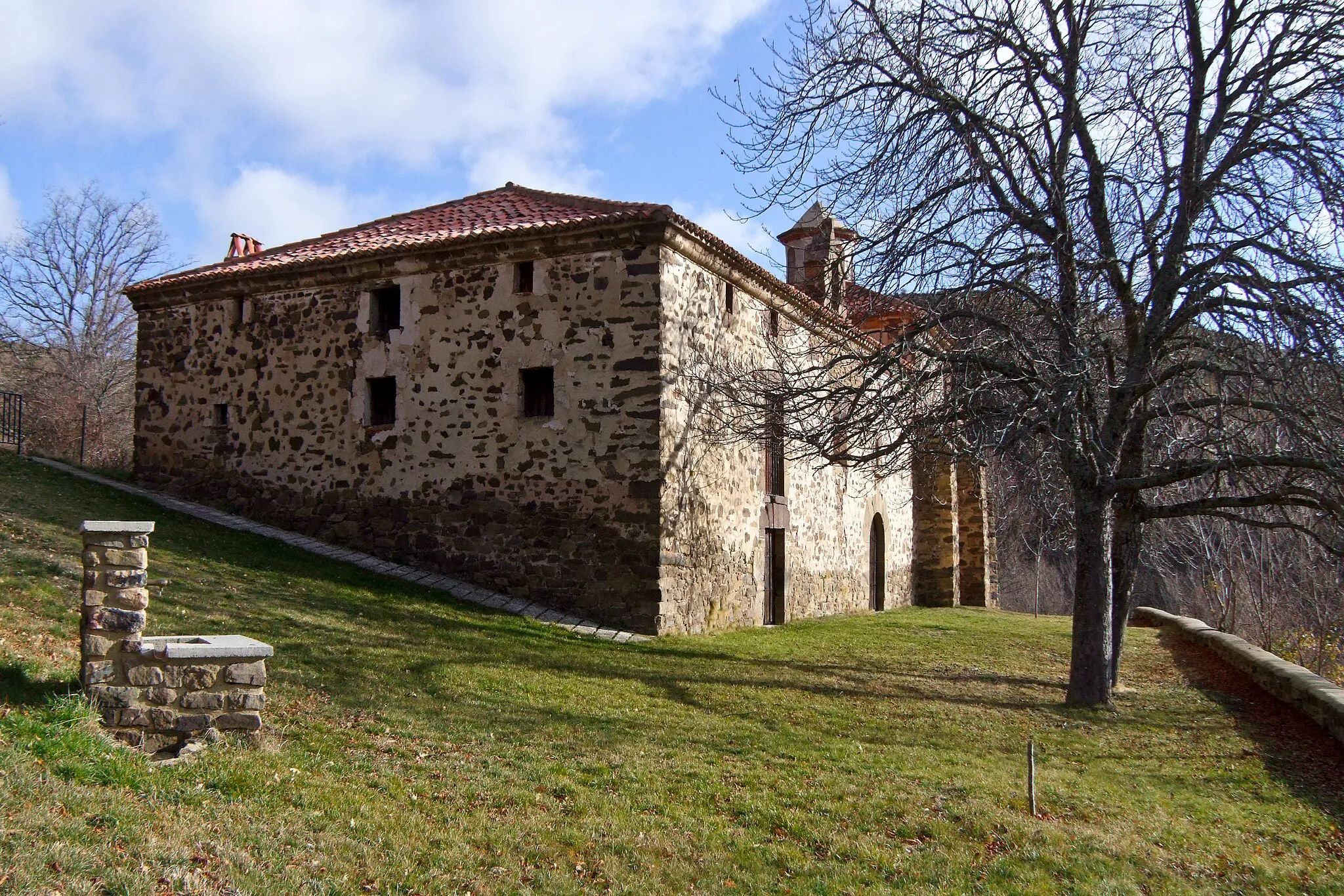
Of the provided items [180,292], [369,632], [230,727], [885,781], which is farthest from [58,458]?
[885,781]

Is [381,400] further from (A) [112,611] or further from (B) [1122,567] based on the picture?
(B) [1122,567]

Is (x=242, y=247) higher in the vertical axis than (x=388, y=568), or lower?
higher

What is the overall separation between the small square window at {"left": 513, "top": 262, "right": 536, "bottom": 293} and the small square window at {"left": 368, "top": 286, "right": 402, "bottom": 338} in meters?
1.89

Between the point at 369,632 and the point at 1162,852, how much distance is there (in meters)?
6.78

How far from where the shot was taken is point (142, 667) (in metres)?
5.37

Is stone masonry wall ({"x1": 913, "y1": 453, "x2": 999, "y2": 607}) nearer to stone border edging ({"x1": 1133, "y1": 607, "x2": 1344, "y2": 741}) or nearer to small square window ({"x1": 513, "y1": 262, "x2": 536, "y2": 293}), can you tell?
stone border edging ({"x1": 1133, "y1": 607, "x2": 1344, "y2": 741})

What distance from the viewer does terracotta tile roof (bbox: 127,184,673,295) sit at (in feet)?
40.0

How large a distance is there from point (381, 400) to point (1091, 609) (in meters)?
9.43

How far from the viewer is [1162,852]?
533 centimetres

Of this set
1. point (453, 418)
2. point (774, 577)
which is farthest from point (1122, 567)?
point (453, 418)

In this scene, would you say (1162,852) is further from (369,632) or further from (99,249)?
(99,249)

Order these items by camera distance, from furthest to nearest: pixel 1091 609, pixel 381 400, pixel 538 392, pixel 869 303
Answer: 1. pixel 381 400
2. pixel 538 392
3. pixel 869 303
4. pixel 1091 609

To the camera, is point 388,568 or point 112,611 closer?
point 112,611

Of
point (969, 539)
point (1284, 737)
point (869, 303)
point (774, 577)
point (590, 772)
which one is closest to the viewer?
point (590, 772)
